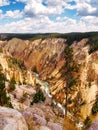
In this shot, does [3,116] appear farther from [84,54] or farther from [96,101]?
[84,54]

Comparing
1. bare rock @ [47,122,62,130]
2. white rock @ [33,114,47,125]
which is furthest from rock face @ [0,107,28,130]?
bare rock @ [47,122,62,130]

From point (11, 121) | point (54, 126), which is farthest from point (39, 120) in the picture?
point (11, 121)

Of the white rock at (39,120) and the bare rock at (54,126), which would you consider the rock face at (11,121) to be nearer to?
the white rock at (39,120)

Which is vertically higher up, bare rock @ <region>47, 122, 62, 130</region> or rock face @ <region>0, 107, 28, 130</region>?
rock face @ <region>0, 107, 28, 130</region>

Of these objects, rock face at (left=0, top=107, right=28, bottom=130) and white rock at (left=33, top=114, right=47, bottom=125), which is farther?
white rock at (left=33, top=114, right=47, bottom=125)

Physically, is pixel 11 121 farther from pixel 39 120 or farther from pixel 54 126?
pixel 54 126

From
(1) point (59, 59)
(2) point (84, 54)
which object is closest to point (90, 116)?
(2) point (84, 54)

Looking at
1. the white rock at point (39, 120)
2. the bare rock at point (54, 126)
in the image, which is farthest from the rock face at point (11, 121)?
the bare rock at point (54, 126)

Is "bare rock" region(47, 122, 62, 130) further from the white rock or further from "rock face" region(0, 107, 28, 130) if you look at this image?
"rock face" region(0, 107, 28, 130)
